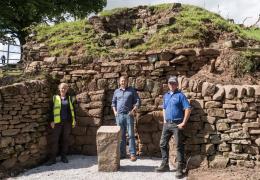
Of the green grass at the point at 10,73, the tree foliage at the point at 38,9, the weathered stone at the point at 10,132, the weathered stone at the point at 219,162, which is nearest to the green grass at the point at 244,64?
the weathered stone at the point at 219,162

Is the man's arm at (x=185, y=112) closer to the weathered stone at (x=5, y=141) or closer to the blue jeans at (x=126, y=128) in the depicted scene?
the blue jeans at (x=126, y=128)

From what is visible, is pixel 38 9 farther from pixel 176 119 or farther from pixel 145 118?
pixel 176 119

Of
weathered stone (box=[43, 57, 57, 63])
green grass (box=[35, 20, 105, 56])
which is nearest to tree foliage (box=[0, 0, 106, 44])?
green grass (box=[35, 20, 105, 56])

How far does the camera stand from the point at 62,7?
1705 cm

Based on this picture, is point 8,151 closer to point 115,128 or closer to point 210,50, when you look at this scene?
point 115,128

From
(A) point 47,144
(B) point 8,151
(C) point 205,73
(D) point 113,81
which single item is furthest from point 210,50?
(B) point 8,151

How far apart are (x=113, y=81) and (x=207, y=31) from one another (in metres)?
2.99

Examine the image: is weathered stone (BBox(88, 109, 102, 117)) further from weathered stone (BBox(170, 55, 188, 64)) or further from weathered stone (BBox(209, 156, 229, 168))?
weathered stone (BBox(209, 156, 229, 168))

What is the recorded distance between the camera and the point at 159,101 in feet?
26.0

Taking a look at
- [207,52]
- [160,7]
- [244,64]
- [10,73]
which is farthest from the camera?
[160,7]

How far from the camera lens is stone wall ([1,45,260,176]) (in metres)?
6.47

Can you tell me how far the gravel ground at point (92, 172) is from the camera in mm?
6414

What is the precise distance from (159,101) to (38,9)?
10.3 m

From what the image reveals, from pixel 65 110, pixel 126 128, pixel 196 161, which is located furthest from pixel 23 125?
pixel 196 161
